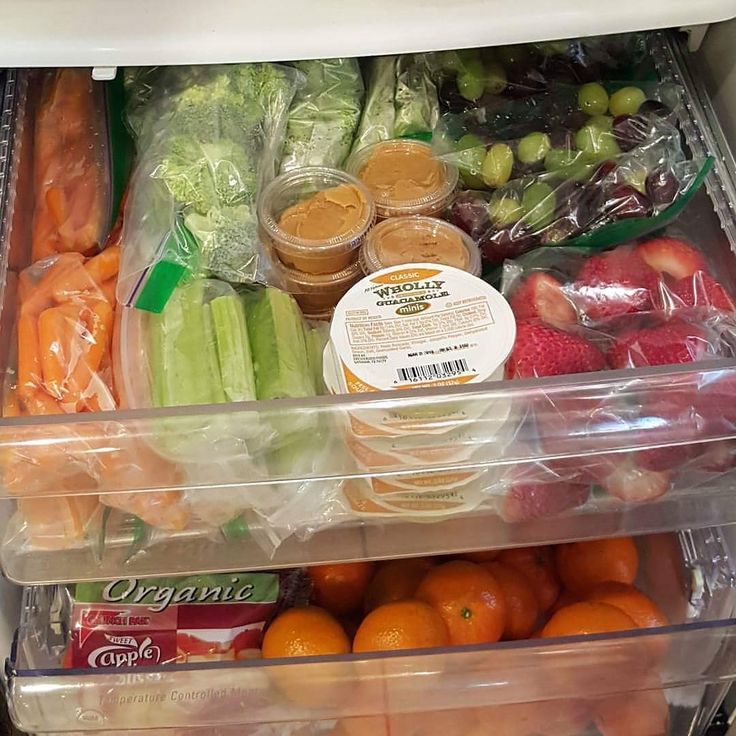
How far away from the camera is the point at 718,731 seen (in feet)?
3.40

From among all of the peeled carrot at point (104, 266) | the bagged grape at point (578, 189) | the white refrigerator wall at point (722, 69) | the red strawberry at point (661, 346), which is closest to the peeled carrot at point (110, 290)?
the peeled carrot at point (104, 266)

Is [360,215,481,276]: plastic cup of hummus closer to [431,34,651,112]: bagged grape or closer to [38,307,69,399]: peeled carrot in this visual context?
[431,34,651,112]: bagged grape

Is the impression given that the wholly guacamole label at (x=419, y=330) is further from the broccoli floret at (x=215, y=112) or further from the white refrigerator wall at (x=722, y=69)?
the white refrigerator wall at (x=722, y=69)

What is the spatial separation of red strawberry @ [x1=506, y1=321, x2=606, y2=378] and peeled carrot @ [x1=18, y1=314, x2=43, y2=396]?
1.38 ft

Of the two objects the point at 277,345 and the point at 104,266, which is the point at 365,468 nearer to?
the point at 277,345

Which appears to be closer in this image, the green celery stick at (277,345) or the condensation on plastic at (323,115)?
the green celery stick at (277,345)

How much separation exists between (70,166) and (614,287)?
0.57 metres

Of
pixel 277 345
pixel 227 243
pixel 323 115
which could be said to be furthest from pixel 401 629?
pixel 323 115

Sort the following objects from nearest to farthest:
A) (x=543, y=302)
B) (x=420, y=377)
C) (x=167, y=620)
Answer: (x=420, y=377), (x=543, y=302), (x=167, y=620)

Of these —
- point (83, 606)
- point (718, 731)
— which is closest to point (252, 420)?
point (83, 606)

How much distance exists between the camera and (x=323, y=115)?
1.02 m

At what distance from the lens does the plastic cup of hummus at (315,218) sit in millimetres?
903

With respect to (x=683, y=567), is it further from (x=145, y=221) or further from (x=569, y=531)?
(x=145, y=221)

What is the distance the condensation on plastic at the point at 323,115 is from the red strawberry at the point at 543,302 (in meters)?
0.27
